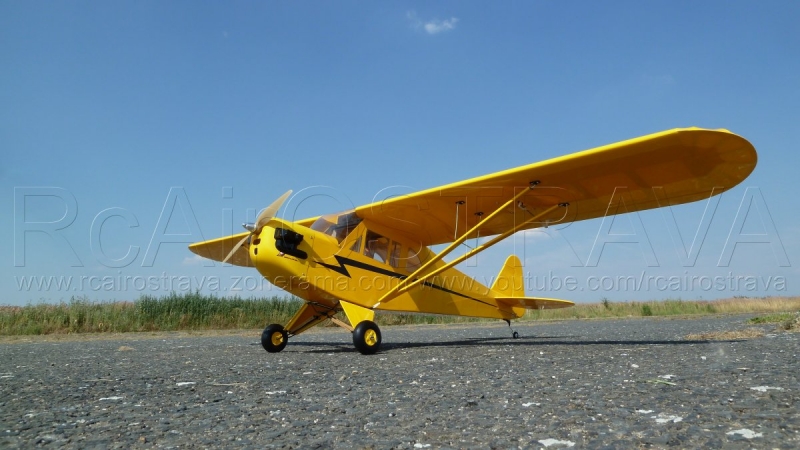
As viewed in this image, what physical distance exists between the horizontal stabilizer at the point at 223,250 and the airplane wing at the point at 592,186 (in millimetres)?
3896

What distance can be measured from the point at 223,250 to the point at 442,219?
5659 mm

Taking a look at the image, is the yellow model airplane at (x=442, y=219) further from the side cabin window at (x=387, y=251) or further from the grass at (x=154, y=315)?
the grass at (x=154, y=315)

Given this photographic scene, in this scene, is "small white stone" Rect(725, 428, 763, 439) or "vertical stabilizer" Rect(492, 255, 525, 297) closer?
"small white stone" Rect(725, 428, 763, 439)

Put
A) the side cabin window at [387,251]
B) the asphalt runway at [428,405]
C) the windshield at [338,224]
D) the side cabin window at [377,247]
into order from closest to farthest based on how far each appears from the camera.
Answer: the asphalt runway at [428,405], the windshield at [338,224], the side cabin window at [387,251], the side cabin window at [377,247]

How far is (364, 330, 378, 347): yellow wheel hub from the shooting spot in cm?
730

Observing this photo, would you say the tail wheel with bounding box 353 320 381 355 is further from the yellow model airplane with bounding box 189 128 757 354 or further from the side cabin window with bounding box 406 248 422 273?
the side cabin window with bounding box 406 248 422 273

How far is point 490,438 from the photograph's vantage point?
232 centimetres

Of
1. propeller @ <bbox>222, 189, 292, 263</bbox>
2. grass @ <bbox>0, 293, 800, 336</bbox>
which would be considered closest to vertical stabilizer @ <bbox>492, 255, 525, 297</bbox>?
grass @ <bbox>0, 293, 800, 336</bbox>

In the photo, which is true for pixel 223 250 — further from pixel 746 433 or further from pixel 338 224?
pixel 746 433

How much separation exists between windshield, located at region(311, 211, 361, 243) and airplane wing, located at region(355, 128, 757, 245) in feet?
0.70

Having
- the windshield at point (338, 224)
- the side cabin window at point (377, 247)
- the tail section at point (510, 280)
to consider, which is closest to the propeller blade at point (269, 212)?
the windshield at point (338, 224)

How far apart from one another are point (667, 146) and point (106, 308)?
61.4 feet

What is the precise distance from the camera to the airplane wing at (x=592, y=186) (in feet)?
20.5

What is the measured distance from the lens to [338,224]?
28.5ft
